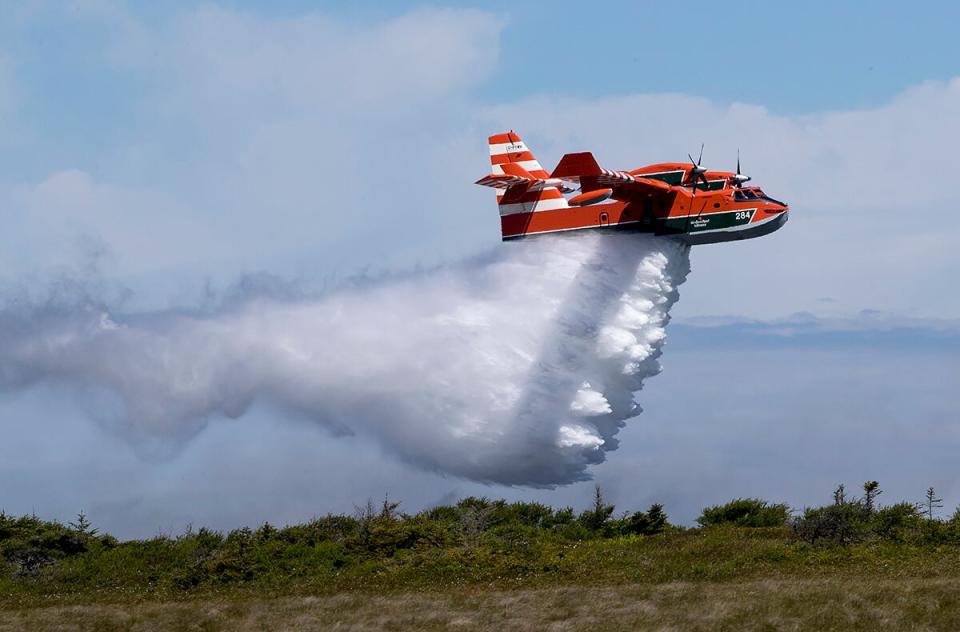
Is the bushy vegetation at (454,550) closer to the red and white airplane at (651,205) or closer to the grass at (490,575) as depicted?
the grass at (490,575)

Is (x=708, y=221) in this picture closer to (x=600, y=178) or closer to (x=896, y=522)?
(x=600, y=178)

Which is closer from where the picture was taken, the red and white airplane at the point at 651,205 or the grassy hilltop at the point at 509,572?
the grassy hilltop at the point at 509,572

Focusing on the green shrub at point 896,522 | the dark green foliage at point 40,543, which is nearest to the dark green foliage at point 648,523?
the green shrub at point 896,522

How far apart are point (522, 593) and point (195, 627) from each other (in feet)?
27.2

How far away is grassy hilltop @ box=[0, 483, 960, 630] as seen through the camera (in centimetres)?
2897

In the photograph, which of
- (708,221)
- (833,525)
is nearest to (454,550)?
(833,525)

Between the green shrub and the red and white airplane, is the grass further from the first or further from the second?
the red and white airplane

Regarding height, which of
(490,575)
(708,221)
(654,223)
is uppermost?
(654,223)

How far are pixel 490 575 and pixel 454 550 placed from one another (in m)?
2.55

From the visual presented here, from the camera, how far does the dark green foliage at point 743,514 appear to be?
42188 millimetres

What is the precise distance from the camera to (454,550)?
36.4m

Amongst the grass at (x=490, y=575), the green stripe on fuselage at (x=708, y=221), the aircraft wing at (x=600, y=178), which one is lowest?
the grass at (x=490, y=575)

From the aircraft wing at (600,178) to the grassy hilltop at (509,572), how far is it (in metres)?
11.3

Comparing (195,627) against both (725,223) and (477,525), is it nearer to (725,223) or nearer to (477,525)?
(477,525)
